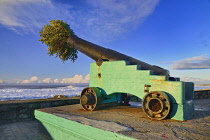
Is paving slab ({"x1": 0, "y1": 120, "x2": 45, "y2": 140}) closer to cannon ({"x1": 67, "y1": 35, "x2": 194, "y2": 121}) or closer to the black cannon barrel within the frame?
cannon ({"x1": 67, "y1": 35, "x2": 194, "y2": 121})

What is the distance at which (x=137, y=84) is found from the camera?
11.2 feet

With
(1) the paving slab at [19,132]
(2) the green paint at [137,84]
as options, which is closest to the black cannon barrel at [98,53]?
(2) the green paint at [137,84]

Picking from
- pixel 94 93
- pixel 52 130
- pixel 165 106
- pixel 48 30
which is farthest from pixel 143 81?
pixel 48 30

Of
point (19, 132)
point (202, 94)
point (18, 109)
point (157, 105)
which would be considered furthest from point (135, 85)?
point (202, 94)

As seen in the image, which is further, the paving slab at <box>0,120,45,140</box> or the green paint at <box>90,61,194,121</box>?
the paving slab at <box>0,120,45,140</box>

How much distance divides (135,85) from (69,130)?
5.56 ft

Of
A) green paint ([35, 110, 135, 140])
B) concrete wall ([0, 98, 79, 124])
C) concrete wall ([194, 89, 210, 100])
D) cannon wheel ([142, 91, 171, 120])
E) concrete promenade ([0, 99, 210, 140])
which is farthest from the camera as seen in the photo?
concrete wall ([194, 89, 210, 100])

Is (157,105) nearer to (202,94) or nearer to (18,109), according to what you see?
(18,109)

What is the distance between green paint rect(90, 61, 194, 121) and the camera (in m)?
2.92

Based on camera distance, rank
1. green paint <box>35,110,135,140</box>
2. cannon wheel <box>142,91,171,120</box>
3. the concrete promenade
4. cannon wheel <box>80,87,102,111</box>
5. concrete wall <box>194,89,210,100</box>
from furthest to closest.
A: concrete wall <box>194,89,210,100</box> < cannon wheel <box>80,87,102,111</box> < cannon wheel <box>142,91,171,120</box> < green paint <box>35,110,135,140</box> < the concrete promenade

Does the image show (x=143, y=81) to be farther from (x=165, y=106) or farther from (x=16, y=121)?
(x=16, y=121)

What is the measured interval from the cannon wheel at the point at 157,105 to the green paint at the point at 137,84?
0.13m

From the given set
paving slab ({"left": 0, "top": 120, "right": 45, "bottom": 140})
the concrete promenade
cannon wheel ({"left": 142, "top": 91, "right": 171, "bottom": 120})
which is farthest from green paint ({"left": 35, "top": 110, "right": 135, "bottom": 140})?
cannon wheel ({"left": 142, "top": 91, "right": 171, "bottom": 120})

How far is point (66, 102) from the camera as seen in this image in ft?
22.2
